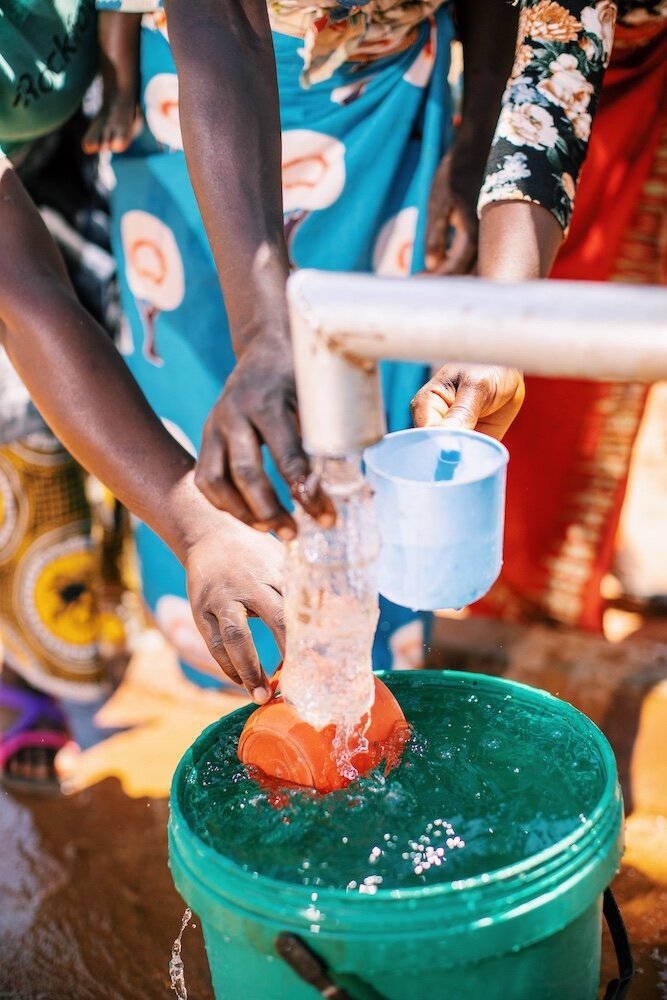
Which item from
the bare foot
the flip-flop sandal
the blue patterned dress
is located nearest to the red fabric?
the blue patterned dress

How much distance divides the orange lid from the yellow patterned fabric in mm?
1299

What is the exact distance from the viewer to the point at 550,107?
1667 millimetres

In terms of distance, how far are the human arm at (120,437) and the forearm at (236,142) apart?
0.97ft

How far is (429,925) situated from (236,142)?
3.26 ft

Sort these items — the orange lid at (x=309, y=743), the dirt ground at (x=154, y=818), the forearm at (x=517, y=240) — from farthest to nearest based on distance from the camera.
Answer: the dirt ground at (x=154, y=818), the forearm at (x=517, y=240), the orange lid at (x=309, y=743)

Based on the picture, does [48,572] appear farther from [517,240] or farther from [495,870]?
[495,870]

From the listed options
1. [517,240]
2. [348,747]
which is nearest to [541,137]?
[517,240]

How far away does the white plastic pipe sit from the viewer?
2.93ft

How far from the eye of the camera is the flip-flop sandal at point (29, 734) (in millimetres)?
2490

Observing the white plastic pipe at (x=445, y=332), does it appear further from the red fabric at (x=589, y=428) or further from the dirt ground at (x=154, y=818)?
the red fabric at (x=589, y=428)

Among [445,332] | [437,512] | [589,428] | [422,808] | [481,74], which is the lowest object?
[589,428]

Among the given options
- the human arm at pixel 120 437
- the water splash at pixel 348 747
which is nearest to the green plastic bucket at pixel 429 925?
the water splash at pixel 348 747

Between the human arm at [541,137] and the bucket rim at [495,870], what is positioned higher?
the human arm at [541,137]

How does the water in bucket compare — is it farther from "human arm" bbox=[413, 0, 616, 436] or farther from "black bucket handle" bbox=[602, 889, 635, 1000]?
"human arm" bbox=[413, 0, 616, 436]
